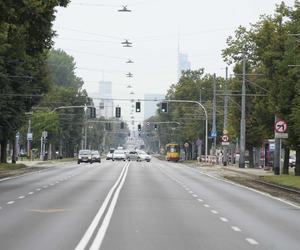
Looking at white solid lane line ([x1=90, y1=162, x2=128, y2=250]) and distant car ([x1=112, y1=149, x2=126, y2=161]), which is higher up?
distant car ([x1=112, y1=149, x2=126, y2=161])

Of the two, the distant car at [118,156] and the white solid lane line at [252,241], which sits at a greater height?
the distant car at [118,156]

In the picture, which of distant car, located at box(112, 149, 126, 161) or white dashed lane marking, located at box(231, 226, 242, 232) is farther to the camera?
→ distant car, located at box(112, 149, 126, 161)

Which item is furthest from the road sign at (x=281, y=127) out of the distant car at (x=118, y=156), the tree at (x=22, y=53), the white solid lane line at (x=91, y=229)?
the distant car at (x=118, y=156)

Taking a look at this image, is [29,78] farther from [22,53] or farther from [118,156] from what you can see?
[118,156]

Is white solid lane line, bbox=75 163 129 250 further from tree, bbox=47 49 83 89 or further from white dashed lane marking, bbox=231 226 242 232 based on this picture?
tree, bbox=47 49 83 89

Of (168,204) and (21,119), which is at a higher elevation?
(21,119)

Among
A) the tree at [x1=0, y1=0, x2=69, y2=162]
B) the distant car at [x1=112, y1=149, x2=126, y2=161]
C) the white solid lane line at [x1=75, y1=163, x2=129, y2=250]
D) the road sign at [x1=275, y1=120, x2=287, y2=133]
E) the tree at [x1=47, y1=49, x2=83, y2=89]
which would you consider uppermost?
the tree at [x1=47, y1=49, x2=83, y2=89]

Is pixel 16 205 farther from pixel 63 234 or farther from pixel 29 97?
pixel 29 97

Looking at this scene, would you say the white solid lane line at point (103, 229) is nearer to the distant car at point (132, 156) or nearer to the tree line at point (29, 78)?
the tree line at point (29, 78)

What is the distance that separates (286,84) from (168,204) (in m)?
23.0

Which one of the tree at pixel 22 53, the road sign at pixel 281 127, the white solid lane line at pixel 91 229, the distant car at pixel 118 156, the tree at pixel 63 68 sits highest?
the tree at pixel 63 68

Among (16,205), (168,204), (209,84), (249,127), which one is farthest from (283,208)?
(209,84)

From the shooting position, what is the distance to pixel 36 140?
357 feet

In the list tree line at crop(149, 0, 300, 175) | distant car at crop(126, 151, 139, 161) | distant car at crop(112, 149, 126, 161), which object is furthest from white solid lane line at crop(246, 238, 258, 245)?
distant car at crop(126, 151, 139, 161)
